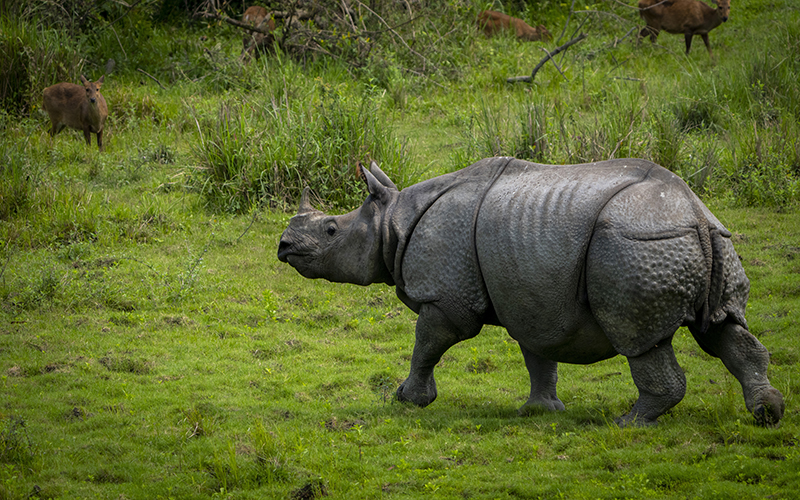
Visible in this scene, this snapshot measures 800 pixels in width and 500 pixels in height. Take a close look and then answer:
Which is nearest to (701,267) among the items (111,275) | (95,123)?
(111,275)

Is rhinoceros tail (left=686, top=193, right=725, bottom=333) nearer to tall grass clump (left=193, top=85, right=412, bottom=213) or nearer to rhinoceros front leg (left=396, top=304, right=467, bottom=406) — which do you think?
rhinoceros front leg (left=396, top=304, right=467, bottom=406)

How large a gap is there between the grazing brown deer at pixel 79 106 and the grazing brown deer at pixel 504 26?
8035mm

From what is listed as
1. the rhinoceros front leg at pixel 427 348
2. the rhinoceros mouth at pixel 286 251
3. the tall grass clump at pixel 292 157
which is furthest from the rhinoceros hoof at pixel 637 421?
the tall grass clump at pixel 292 157

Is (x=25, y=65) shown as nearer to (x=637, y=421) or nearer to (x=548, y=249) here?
(x=548, y=249)

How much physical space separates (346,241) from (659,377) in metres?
2.27

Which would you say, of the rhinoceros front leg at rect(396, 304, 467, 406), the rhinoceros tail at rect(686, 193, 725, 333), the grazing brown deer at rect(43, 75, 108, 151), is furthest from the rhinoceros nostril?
the grazing brown deer at rect(43, 75, 108, 151)

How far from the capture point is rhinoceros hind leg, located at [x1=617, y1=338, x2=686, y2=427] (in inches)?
194

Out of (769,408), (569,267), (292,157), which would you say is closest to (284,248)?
(569,267)

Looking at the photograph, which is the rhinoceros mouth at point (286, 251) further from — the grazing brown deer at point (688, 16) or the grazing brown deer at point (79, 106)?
the grazing brown deer at point (688, 16)

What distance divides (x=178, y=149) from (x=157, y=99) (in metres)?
2.02

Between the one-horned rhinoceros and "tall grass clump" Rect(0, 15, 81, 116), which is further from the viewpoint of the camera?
"tall grass clump" Rect(0, 15, 81, 116)

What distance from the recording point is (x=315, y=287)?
8883mm

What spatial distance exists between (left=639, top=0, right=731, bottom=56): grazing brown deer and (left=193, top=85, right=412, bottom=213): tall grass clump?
814cm

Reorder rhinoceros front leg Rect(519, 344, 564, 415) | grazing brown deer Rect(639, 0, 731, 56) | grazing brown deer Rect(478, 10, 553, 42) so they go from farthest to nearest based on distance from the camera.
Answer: grazing brown deer Rect(478, 10, 553, 42)
grazing brown deer Rect(639, 0, 731, 56)
rhinoceros front leg Rect(519, 344, 564, 415)
